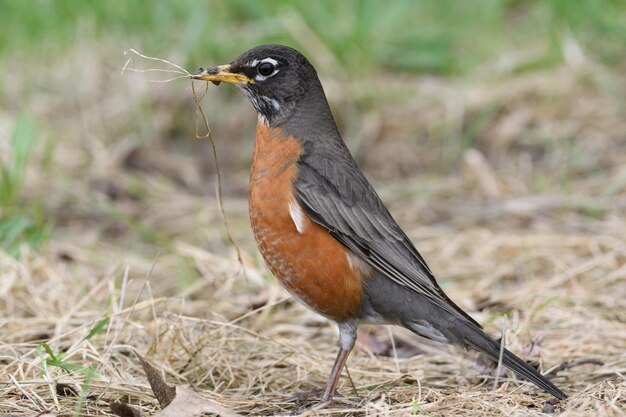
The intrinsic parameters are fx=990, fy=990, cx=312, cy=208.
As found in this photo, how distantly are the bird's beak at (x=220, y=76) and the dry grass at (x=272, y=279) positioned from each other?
3.03ft

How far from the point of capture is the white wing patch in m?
3.82

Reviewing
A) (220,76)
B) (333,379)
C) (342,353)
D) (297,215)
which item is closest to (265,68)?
(220,76)

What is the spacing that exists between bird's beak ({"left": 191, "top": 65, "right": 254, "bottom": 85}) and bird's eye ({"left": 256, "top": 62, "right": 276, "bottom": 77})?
55mm

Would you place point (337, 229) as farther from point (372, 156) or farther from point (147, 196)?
point (372, 156)

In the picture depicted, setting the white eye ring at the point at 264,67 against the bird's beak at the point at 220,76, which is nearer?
the bird's beak at the point at 220,76

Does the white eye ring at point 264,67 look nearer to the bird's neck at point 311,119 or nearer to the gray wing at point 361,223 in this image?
the bird's neck at point 311,119

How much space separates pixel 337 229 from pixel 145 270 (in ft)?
5.90

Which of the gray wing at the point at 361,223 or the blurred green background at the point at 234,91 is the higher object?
the blurred green background at the point at 234,91

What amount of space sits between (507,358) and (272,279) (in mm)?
1716

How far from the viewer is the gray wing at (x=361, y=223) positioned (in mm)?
3887

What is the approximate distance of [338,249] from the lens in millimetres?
3875

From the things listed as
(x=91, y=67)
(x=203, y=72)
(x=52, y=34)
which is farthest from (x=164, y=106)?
(x=203, y=72)

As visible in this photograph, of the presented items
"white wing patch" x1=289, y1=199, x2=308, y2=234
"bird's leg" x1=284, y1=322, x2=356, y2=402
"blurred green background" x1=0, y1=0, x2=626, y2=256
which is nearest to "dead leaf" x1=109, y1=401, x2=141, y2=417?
"bird's leg" x1=284, y1=322, x2=356, y2=402

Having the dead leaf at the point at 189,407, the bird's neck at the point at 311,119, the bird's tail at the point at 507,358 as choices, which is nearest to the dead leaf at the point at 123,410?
the dead leaf at the point at 189,407
